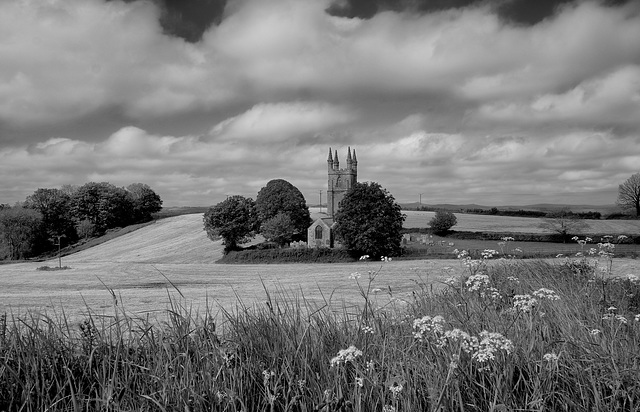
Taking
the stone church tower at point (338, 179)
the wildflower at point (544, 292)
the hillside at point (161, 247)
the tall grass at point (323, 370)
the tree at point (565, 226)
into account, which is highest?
the stone church tower at point (338, 179)

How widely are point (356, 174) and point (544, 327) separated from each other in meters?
132

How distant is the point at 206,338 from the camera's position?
17.7 ft

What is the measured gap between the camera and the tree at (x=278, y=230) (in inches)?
3078

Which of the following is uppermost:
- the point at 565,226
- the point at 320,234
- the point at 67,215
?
the point at 67,215

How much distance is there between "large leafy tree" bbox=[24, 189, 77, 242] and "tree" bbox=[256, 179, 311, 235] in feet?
160

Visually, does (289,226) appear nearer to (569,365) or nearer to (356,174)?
(356,174)

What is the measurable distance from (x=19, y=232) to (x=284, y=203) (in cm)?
5154

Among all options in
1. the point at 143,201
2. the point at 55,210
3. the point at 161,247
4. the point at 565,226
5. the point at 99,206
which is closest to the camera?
the point at 565,226

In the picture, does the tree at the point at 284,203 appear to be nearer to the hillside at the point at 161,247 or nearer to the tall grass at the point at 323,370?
the hillside at the point at 161,247

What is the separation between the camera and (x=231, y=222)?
77500 mm

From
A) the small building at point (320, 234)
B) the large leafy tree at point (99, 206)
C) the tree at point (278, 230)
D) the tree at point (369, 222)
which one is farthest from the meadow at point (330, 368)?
the large leafy tree at point (99, 206)

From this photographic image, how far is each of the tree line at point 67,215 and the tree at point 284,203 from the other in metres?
43.6

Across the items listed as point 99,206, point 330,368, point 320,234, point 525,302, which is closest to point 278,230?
point 320,234

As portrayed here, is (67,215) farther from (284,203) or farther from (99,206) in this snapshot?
(284,203)
